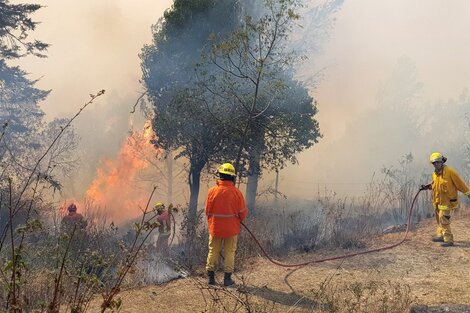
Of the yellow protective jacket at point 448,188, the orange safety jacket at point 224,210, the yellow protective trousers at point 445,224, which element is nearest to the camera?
the orange safety jacket at point 224,210

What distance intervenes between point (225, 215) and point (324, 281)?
1686mm

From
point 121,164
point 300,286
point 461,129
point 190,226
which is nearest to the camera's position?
point 300,286

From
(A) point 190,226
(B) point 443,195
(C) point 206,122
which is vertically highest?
(C) point 206,122

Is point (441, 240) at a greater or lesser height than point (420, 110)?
lesser

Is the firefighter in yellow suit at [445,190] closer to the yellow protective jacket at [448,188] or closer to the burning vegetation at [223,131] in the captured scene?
the yellow protective jacket at [448,188]

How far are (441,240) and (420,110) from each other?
4317 centimetres

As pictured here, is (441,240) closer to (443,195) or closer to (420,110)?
(443,195)

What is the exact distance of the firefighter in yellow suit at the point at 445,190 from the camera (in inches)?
319

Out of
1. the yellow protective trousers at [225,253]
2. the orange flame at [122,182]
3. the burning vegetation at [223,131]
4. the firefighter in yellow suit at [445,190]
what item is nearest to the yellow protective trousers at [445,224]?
the firefighter in yellow suit at [445,190]

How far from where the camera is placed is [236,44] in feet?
27.8

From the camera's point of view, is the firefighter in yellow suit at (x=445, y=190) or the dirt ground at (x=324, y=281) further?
the firefighter in yellow suit at (x=445, y=190)

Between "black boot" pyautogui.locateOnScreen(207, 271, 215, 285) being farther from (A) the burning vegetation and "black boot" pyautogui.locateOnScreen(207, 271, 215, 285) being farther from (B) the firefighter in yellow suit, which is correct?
(B) the firefighter in yellow suit

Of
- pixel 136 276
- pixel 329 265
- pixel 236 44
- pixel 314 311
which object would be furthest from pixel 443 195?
pixel 136 276

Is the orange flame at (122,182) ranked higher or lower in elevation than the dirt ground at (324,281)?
higher
